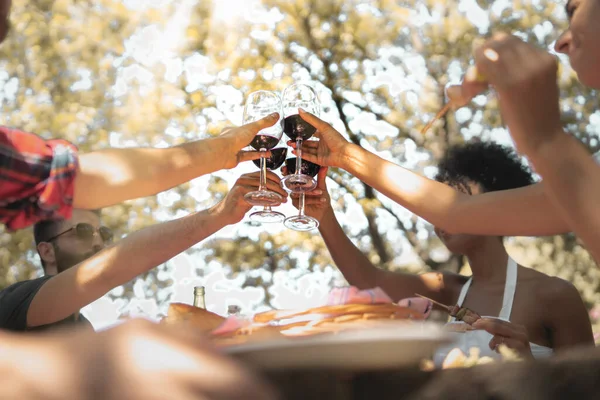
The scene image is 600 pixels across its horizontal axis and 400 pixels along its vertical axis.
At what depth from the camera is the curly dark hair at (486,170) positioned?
3209 mm

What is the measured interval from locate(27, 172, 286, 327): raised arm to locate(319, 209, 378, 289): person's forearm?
477mm

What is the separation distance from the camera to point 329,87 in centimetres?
910

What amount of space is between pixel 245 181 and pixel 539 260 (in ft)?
22.2

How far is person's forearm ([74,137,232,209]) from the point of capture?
6.72ft

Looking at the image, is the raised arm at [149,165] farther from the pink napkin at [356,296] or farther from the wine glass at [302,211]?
the pink napkin at [356,296]

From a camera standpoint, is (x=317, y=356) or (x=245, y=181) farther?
(x=245, y=181)

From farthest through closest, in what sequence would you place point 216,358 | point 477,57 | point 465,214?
1. point 465,214
2. point 477,57
3. point 216,358

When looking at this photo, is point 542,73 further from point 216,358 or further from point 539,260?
point 539,260

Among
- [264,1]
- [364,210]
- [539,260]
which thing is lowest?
[539,260]

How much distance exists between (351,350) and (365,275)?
256cm

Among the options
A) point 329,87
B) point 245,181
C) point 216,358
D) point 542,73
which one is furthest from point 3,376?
point 329,87

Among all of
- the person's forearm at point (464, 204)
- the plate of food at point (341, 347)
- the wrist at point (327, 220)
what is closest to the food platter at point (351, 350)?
the plate of food at point (341, 347)

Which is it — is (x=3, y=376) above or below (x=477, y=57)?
below

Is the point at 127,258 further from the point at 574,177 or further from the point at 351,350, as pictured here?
the point at 351,350
